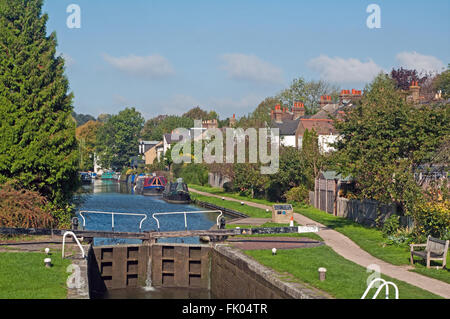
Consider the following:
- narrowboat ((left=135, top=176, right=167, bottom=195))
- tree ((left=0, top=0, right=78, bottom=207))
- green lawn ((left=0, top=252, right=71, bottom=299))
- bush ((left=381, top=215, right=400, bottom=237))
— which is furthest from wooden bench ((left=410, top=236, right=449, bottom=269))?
narrowboat ((left=135, top=176, right=167, bottom=195))

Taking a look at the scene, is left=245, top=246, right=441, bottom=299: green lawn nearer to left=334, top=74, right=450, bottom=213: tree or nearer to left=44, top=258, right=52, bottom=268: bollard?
left=334, top=74, right=450, bottom=213: tree

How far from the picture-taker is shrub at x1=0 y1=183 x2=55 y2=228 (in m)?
25.2

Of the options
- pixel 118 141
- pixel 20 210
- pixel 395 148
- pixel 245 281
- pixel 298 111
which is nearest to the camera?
pixel 245 281

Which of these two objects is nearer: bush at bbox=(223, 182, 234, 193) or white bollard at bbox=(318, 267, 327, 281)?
white bollard at bbox=(318, 267, 327, 281)

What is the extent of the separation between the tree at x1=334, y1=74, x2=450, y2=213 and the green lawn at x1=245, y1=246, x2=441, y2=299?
503cm

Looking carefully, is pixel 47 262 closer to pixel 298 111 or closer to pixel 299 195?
pixel 299 195

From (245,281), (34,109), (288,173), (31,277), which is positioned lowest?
(245,281)

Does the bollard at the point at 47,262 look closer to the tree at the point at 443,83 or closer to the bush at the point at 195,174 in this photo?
the bush at the point at 195,174

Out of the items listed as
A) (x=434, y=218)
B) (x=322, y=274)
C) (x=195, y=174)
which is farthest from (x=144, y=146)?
(x=322, y=274)

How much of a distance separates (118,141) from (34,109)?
112 meters

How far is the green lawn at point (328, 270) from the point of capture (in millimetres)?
15320

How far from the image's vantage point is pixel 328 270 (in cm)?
1848

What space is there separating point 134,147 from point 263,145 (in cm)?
9217
